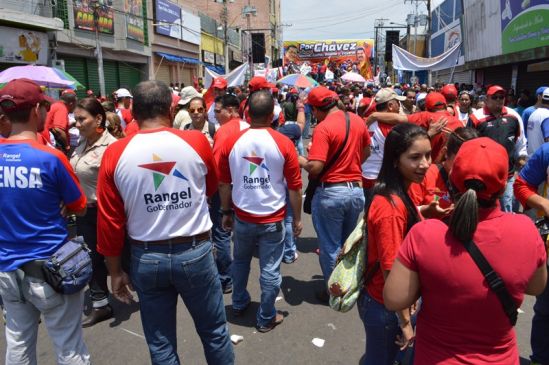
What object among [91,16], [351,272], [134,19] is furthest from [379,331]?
[134,19]

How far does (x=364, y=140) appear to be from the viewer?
4008 millimetres

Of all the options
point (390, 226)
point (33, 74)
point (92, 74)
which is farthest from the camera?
point (92, 74)

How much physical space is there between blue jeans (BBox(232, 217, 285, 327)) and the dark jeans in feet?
4.07

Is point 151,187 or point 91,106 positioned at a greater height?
point 91,106

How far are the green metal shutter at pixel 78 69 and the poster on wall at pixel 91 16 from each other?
1454mm

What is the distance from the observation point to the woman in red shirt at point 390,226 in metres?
2.04

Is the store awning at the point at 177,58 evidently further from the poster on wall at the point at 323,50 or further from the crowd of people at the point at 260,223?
the poster on wall at the point at 323,50

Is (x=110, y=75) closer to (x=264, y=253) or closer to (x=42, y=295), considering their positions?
(x=264, y=253)

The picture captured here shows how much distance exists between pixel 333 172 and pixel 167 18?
25617mm

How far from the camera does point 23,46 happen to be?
48.8ft

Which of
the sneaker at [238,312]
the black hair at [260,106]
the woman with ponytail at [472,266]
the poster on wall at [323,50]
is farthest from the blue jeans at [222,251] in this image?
the poster on wall at [323,50]

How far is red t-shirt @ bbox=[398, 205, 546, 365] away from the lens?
5.05 ft

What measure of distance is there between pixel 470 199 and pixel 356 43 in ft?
204

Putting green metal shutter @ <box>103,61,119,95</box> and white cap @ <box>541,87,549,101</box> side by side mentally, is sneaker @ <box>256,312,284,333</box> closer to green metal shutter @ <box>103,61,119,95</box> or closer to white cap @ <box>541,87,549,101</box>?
white cap @ <box>541,87,549,101</box>
